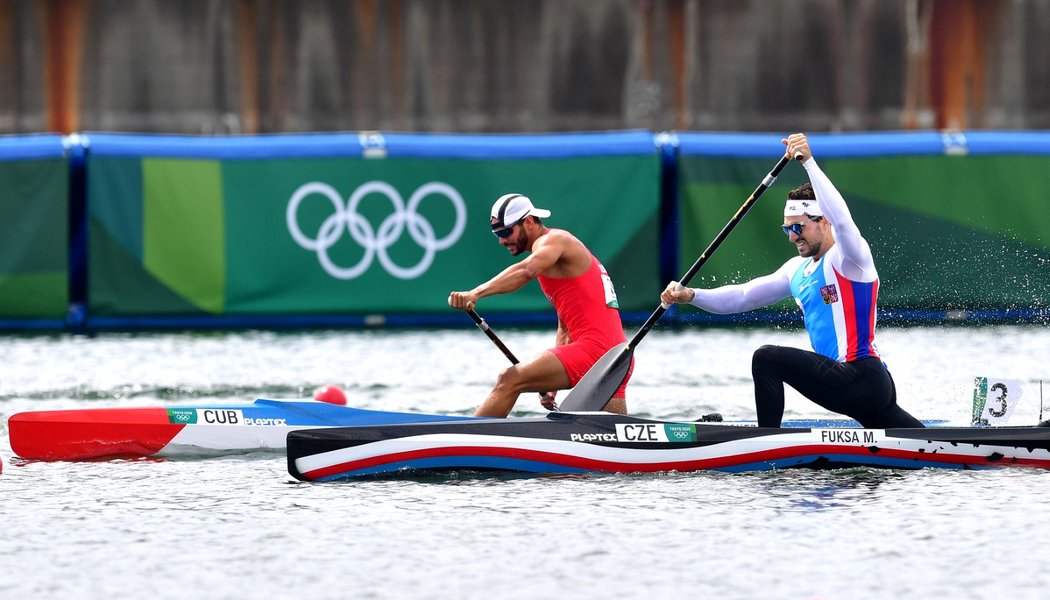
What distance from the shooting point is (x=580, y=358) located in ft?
36.7

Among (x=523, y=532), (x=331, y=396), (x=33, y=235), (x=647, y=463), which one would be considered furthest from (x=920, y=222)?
(x=523, y=532)

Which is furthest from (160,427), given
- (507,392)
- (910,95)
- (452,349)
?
(910,95)

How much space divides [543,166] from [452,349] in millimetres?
2573

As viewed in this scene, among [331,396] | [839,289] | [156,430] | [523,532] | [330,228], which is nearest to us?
[523,532]

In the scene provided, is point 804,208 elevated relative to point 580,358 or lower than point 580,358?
elevated

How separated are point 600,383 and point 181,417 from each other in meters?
2.54

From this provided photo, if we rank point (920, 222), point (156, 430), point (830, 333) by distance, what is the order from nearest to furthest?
point (830, 333) < point (156, 430) < point (920, 222)

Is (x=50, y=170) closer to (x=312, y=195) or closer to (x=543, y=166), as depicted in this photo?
(x=312, y=195)

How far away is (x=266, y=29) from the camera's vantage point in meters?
23.2

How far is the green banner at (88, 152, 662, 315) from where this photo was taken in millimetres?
18562

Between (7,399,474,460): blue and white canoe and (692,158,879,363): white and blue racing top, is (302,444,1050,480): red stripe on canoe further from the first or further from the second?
(7,399,474,460): blue and white canoe

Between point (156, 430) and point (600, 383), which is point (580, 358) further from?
point (156, 430)

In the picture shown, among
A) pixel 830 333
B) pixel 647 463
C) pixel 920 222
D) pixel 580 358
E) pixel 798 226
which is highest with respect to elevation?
pixel 920 222

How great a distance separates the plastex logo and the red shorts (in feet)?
7.26
